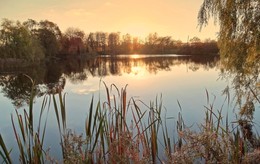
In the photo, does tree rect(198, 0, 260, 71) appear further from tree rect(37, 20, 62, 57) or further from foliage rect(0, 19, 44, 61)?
tree rect(37, 20, 62, 57)

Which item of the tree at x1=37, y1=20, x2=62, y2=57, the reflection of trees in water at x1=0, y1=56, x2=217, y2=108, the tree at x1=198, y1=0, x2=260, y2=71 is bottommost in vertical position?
the reflection of trees in water at x1=0, y1=56, x2=217, y2=108

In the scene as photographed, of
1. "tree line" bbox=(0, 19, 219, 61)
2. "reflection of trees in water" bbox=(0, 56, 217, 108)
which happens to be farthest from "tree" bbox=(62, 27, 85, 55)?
"reflection of trees in water" bbox=(0, 56, 217, 108)

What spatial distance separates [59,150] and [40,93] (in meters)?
9.12

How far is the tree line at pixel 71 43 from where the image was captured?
33719 mm

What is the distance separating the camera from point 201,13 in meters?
6.77

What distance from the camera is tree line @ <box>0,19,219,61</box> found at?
3372cm

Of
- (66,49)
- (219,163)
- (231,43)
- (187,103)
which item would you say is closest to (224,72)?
(231,43)

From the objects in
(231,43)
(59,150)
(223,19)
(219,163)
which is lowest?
(59,150)

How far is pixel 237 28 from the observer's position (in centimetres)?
623

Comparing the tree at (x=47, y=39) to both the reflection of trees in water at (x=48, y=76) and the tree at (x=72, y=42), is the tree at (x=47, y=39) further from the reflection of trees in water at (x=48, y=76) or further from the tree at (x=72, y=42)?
the reflection of trees in water at (x=48, y=76)

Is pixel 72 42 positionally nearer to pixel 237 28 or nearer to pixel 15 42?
pixel 15 42

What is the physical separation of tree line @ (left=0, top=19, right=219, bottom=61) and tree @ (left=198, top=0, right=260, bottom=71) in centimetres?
133

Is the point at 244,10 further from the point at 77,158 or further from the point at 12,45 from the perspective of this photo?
the point at 12,45

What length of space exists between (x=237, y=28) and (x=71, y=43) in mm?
55760
